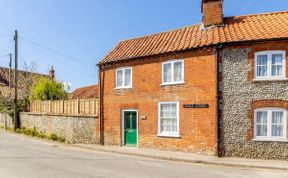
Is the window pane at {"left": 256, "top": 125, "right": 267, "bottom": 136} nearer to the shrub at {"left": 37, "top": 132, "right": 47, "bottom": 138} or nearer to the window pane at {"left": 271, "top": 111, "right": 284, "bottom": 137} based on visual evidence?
the window pane at {"left": 271, "top": 111, "right": 284, "bottom": 137}

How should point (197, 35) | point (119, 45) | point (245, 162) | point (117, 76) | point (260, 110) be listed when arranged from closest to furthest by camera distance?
point (245, 162), point (260, 110), point (197, 35), point (117, 76), point (119, 45)

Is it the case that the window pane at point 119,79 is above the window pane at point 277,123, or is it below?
above

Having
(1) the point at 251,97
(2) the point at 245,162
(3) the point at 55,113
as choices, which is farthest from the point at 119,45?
(2) the point at 245,162

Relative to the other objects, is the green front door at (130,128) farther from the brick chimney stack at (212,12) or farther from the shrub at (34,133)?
the shrub at (34,133)

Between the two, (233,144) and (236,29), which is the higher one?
(236,29)

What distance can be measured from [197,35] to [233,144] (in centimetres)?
713

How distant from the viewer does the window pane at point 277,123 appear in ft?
52.6

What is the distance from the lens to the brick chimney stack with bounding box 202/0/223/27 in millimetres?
19469

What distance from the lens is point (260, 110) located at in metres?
16.3

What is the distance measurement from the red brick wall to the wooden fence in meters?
2.01

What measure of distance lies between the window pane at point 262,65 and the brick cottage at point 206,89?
5 cm

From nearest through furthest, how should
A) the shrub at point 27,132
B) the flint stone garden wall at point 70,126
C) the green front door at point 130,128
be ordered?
the green front door at point 130,128
the flint stone garden wall at point 70,126
the shrub at point 27,132

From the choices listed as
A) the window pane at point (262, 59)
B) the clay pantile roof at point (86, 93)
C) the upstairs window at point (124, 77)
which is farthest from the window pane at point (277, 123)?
the clay pantile roof at point (86, 93)

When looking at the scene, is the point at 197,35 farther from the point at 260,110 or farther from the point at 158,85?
the point at 260,110
